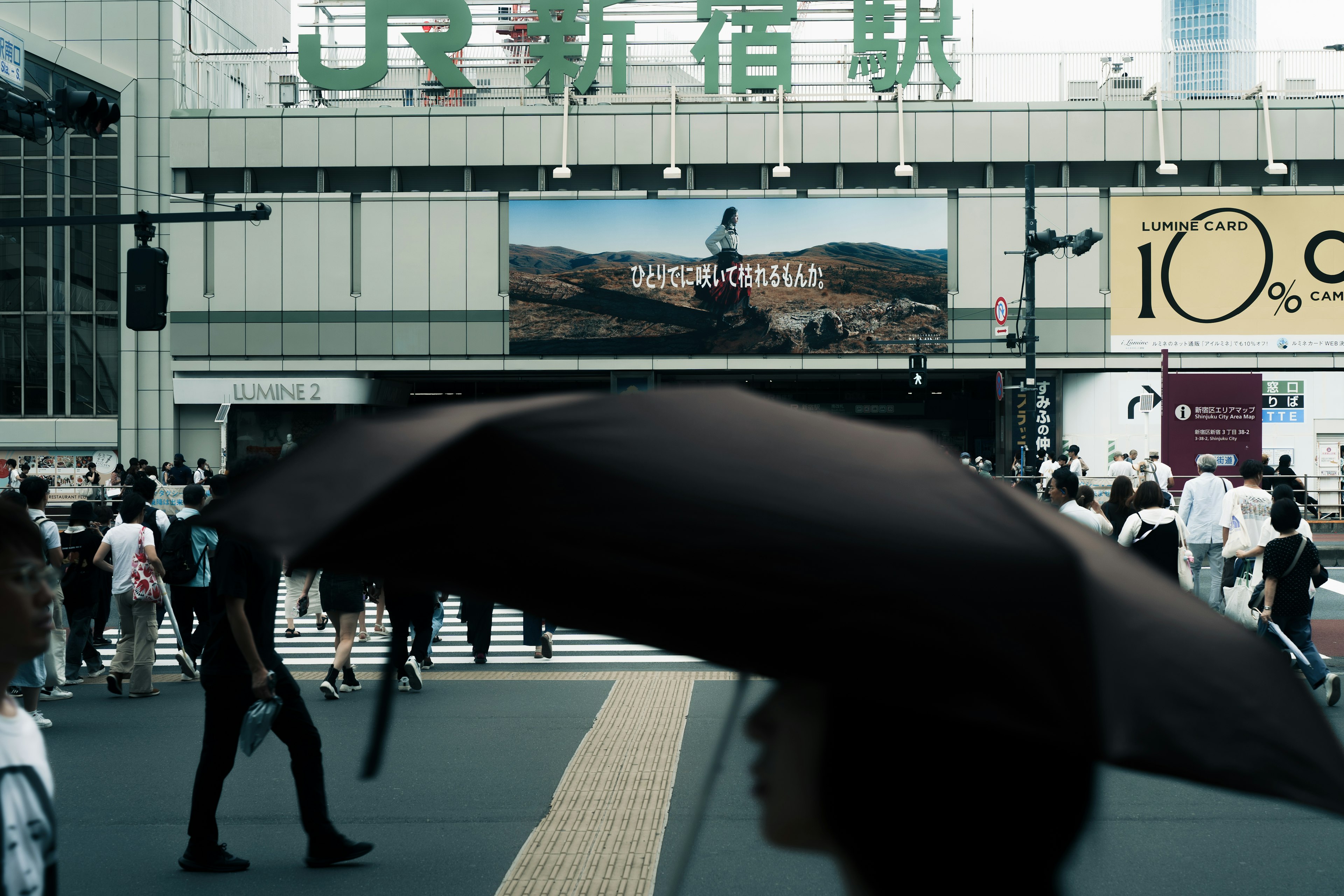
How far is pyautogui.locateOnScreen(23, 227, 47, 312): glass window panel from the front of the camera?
36.3 metres

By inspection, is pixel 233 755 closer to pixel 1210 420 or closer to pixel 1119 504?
pixel 1119 504

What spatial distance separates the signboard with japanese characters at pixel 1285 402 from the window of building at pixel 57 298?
34612 millimetres

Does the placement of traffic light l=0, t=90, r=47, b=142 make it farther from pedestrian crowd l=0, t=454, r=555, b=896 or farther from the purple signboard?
the purple signboard

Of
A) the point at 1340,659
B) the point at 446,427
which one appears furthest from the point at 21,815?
the point at 1340,659

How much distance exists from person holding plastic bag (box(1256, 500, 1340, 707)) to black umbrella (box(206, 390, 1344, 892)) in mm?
8079

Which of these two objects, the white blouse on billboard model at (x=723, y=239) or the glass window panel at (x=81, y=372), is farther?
the glass window panel at (x=81, y=372)

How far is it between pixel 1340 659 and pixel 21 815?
11384mm

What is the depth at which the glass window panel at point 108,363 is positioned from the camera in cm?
3612

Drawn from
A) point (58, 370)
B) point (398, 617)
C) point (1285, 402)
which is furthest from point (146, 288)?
point (1285, 402)

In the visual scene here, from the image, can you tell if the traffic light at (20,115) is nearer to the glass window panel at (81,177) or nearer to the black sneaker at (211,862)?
the black sneaker at (211,862)

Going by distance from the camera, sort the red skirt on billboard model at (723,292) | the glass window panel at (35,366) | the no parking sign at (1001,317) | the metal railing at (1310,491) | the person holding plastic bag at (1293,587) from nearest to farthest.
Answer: the person holding plastic bag at (1293,587) < the metal railing at (1310,491) < the no parking sign at (1001,317) < the red skirt on billboard model at (723,292) < the glass window panel at (35,366)

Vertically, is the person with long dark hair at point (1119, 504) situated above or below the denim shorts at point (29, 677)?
above

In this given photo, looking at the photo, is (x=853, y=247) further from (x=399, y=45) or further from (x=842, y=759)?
(x=842, y=759)

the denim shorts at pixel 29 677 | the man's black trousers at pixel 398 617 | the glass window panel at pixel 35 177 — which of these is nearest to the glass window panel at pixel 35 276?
the glass window panel at pixel 35 177
